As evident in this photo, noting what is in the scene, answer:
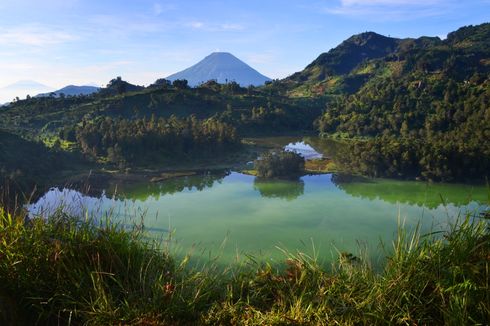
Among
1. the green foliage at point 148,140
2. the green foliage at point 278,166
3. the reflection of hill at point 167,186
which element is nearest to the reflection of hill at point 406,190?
the green foliage at point 278,166

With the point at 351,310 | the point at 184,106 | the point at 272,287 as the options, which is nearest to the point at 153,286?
the point at 272,287

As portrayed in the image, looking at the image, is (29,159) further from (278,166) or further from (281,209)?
(281,209)

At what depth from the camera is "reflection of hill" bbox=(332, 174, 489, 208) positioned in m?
36.7

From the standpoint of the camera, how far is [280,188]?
42781 millimetres

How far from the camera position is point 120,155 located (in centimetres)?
5234

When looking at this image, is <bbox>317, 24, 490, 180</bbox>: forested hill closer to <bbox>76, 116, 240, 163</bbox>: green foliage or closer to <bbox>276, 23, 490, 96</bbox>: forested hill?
<bbox>276, 23, 490, 96</bbox>: forested hill

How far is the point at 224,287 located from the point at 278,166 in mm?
42990

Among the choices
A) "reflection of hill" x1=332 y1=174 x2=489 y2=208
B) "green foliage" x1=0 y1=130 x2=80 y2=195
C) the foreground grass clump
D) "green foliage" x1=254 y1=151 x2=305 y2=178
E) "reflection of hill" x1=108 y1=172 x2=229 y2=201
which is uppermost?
the foreground grass clump

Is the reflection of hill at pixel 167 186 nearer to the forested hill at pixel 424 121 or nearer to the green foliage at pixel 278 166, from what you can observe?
the green foliage at pixel 278 166

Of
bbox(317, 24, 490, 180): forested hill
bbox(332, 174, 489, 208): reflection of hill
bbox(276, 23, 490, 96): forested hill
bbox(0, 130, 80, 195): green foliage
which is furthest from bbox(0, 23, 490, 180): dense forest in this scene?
bbox(332, 174, 489, 208): reflection of hill

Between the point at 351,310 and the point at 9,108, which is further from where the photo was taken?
the point at 9,108

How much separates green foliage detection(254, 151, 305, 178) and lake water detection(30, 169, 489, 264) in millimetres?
1437

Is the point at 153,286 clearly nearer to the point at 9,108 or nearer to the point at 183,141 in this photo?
the point at 183,141

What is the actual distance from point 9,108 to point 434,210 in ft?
253
